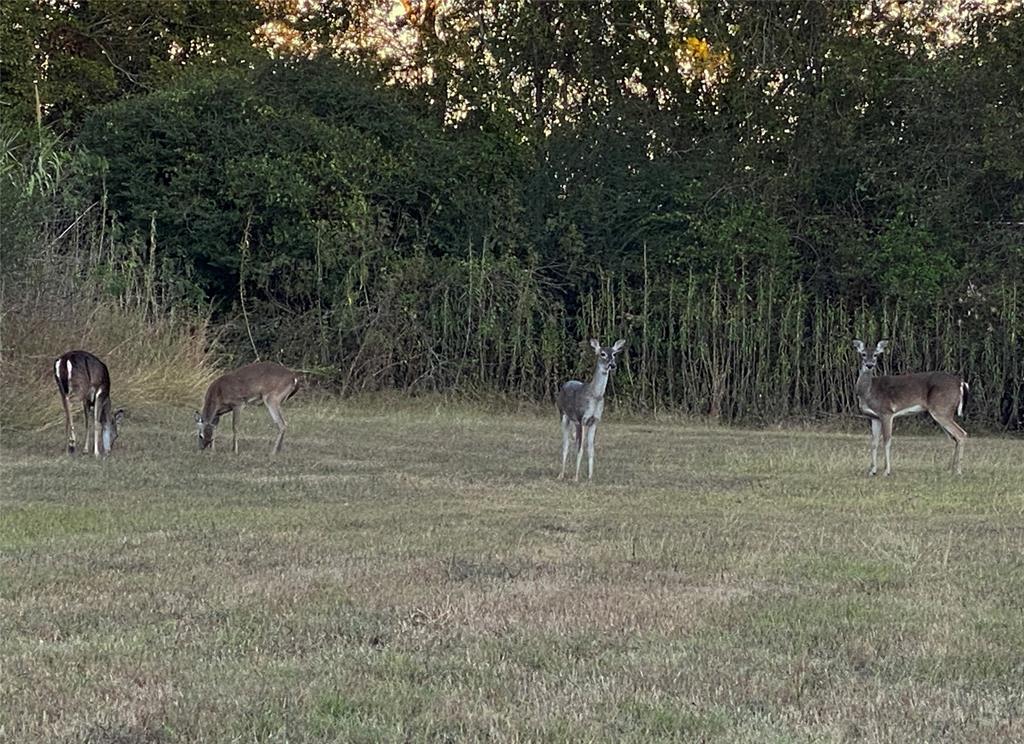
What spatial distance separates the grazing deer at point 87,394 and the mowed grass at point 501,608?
145 centimetres

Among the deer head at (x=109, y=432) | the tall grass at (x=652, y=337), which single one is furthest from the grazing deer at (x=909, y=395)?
the deer head at (x=109, y=432)

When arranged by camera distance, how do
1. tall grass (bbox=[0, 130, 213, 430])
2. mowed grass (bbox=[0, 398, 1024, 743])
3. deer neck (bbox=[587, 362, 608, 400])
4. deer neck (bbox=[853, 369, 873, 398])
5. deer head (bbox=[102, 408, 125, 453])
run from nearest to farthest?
mowed grass (bbox=[0, 398, 1024, 743]), deer neck (bbox=[587, 362, 608, 400]), deer head (bbox=[102, 408, 125, 453]), deer neck (bbox=[853, 369, 873, 398]), tall grass (bbox=[0, 130, 213, 430])

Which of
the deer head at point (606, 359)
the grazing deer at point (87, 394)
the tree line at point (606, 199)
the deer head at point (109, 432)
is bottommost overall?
the deer head at point (109, 432)

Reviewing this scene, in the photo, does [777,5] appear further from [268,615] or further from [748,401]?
[268,615]

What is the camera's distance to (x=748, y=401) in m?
20.0

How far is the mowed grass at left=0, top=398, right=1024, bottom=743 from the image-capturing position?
13.4 ft

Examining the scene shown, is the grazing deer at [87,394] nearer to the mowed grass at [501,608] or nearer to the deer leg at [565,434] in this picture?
the mowed grass at [501,608]

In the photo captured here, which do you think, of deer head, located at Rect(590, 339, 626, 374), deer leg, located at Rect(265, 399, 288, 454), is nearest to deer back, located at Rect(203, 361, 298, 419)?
deer leg, located at Rect(265, 399, 288, 454)

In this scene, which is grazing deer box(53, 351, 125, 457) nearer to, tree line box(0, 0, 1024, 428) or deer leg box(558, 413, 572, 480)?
deer leg box(558, 413, 572, 480)

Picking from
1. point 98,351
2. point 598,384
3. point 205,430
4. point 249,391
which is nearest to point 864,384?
point 598,384

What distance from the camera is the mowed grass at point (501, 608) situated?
4.07 metres

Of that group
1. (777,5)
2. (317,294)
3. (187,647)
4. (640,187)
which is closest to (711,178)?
(640,187)

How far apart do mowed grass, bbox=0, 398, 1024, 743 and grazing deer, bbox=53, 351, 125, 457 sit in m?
1.45

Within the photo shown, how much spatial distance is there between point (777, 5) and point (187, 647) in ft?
61.7
